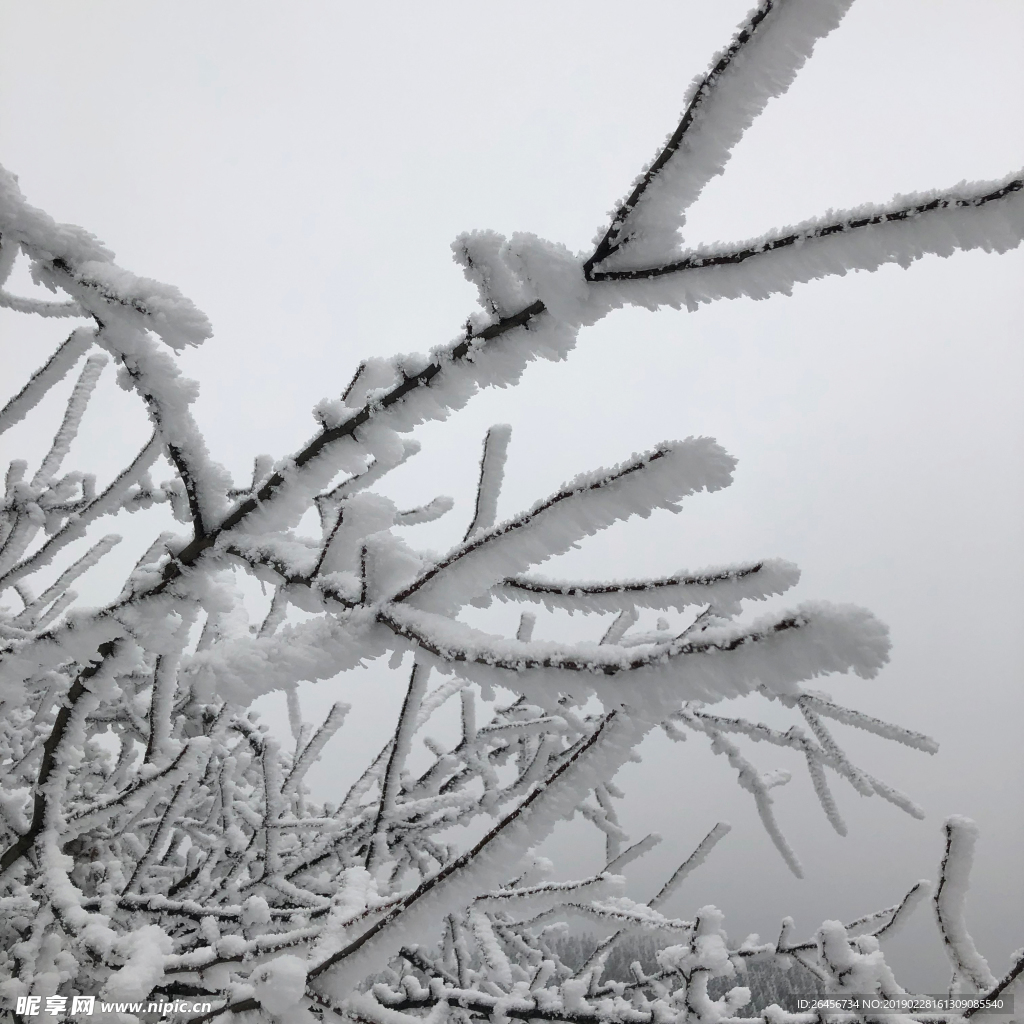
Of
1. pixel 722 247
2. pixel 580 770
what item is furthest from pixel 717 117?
pixel 580 770

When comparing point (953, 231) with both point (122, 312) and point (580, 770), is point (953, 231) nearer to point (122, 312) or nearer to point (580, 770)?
point (580, 770)

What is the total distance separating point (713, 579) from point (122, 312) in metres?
0.73

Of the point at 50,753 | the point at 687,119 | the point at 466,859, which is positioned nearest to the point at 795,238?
the point at 687,119

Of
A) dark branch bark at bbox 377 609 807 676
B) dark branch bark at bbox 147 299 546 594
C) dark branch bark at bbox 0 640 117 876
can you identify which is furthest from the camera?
dark branch bark at bbox 0 640 117 876

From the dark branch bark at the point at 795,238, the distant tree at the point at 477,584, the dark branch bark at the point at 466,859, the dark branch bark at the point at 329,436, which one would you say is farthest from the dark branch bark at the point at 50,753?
the dark branch bark at the point at 795,238

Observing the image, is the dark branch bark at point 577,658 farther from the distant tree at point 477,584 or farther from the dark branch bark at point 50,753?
the dark branch bark at point 50,753

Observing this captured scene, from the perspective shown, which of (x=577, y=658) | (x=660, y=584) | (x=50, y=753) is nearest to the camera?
(x=577, y=658)

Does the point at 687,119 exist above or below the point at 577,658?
above

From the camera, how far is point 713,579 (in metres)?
0.63

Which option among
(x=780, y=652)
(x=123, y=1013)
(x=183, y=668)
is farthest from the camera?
(x=123, y=1013)

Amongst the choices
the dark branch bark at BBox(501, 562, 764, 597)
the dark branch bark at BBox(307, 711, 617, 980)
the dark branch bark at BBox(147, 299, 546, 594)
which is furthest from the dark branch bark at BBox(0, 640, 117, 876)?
the dark branch bark at BBox(501, 562, 764, 597)

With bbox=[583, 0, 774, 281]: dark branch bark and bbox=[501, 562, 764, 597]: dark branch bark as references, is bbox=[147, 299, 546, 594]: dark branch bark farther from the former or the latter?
bbox=[501, 562, 764, 597]: dark branch bark

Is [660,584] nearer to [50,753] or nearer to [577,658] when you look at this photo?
[577,658]

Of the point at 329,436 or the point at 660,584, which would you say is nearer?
the point at 660,584
